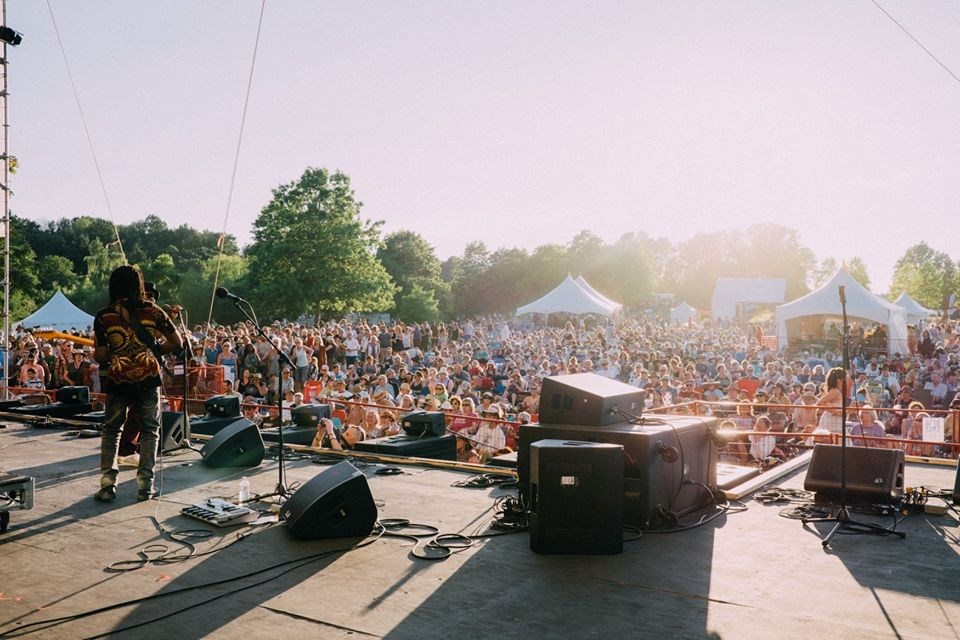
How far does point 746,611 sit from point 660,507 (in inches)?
55.1

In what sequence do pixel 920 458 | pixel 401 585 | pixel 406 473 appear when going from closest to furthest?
pixel 401 585, pixel 406 473, pixel 920 458

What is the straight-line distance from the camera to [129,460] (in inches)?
261

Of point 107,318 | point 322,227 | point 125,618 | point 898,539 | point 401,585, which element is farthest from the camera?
point 322,227

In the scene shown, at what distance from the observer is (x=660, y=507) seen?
448cm

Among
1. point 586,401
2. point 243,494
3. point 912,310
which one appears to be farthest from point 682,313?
point 243,494

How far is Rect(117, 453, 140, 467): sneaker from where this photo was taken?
20.9 feet

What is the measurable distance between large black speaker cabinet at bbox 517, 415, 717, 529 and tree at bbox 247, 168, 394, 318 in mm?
31757

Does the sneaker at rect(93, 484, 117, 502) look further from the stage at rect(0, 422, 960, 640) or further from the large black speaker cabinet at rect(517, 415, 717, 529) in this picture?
the large black speaker cabinet at rect(517, 415, 717, 529)

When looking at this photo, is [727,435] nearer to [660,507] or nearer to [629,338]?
[660,507]

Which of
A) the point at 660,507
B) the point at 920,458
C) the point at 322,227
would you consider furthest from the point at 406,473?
the point at 322,227

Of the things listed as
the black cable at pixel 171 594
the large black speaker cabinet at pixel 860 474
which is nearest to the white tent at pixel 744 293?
the large black speaker cabinet at pixel 860 474

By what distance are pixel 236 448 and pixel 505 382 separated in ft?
27.0

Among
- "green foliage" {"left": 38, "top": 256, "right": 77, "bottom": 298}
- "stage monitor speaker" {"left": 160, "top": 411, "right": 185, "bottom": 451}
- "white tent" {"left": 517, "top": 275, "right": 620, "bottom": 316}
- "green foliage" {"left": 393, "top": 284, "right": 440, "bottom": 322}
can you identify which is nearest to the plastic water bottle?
"stage monitor speaker" {"left": 160, "top": 411, "right": 185, "bottom": 451}

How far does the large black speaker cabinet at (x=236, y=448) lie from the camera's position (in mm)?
6324
